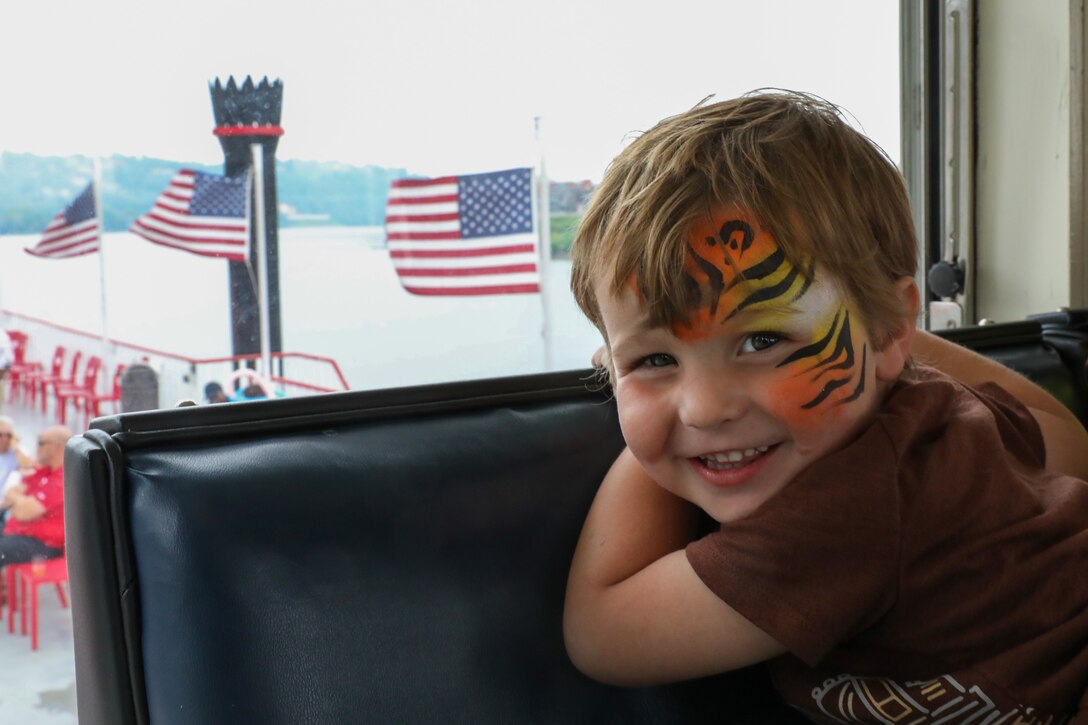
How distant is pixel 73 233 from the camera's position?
2.43 m

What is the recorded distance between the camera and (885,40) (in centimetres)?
262

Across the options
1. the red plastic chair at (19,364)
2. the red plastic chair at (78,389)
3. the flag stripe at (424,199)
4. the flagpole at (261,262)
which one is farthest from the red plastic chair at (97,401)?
the flag stripe at (424,199)

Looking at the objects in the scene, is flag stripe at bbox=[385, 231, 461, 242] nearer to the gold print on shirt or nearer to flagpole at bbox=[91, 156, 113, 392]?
flagpole at bbox=[91, 156, 113, 392]

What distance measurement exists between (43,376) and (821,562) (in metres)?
2.01

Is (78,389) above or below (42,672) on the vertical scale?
above

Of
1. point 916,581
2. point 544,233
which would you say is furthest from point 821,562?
point 544,233

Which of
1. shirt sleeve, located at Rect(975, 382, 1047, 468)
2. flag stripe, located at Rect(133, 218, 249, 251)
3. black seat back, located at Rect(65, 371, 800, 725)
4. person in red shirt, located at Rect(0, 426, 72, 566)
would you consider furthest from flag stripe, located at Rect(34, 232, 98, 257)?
shirt sleeve, located at Rect(975, 382, 1047, 468)

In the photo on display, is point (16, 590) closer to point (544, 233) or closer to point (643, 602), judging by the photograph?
point (643, 602)

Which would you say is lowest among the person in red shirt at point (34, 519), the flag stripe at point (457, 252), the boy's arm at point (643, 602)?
the person in red shirt at point (34, 519)

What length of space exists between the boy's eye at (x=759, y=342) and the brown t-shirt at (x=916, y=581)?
121mm

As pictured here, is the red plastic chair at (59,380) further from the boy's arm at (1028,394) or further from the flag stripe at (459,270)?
the boy's arm at (1028,394)

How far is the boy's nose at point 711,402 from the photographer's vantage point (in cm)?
96

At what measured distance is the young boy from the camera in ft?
3.13

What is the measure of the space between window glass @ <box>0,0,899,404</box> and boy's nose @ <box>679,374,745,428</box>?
138cm
